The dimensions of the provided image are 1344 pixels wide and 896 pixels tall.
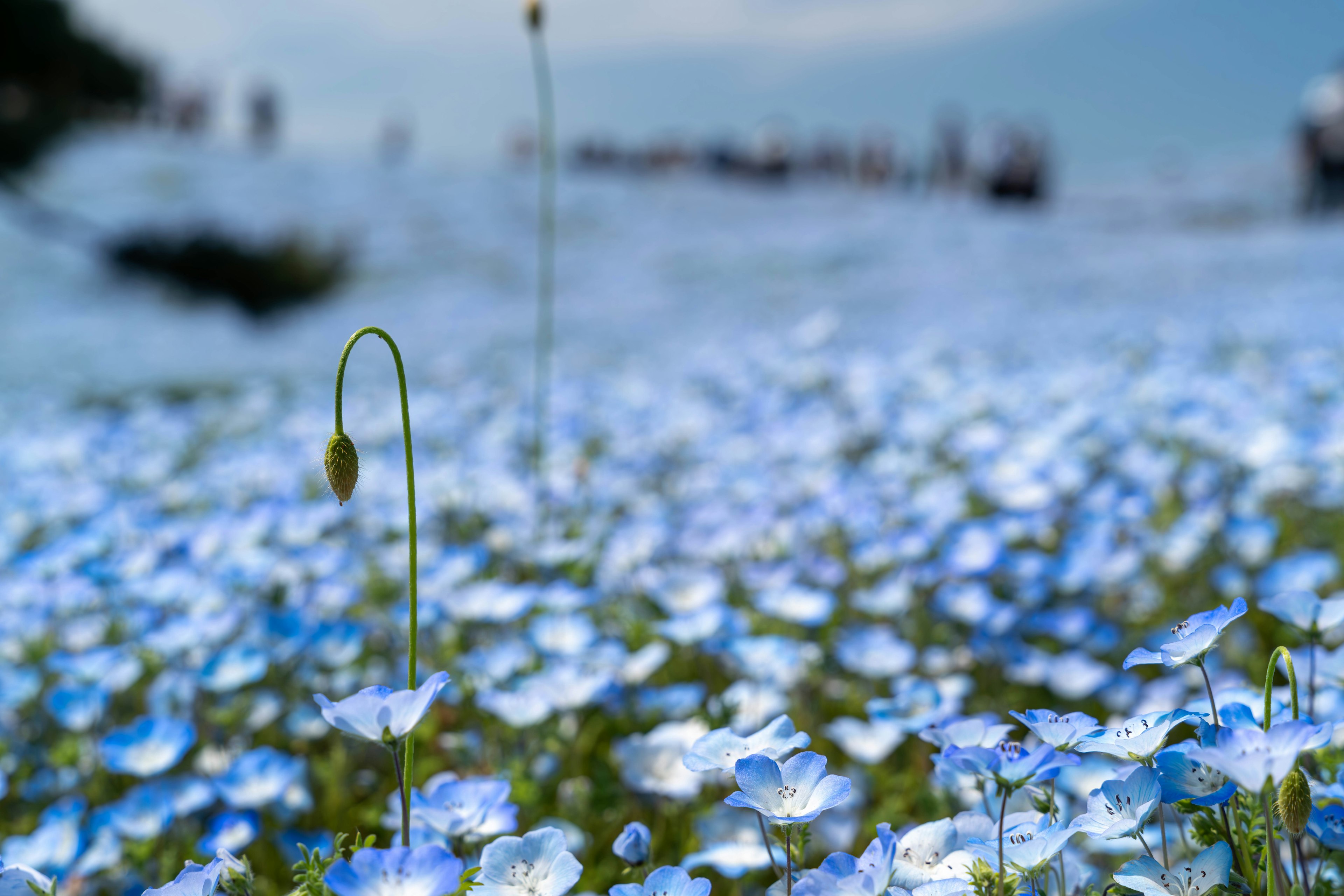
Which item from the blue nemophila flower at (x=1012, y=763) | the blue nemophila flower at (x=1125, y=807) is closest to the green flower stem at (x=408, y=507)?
the blue nemophila flower at (x=1012, y=763)

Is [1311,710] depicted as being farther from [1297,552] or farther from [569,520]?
[569,520]

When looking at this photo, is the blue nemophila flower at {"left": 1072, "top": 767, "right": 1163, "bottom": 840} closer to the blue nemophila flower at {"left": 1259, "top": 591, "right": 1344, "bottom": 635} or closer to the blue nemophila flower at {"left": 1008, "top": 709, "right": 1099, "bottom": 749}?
the blue nemophila flower at {"left": 1008, "top": 709, "right": 1099, "bottom": 749}

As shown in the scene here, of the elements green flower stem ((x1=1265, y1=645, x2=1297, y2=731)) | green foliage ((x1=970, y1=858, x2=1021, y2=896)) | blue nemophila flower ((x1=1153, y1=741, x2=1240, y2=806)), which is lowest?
green foliage ((x1=970, y1=858, x2=1021, y2=896))

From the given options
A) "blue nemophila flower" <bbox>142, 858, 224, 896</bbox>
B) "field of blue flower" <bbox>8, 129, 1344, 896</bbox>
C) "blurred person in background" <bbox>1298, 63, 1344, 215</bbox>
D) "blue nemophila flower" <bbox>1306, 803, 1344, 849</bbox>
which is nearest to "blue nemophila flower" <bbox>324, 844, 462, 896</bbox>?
"field of blue flower" <bbox>8, 129, 1344, 896</bbox>

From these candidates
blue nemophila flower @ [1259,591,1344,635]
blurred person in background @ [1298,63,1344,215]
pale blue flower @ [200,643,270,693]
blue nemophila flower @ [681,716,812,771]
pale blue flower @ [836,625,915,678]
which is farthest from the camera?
blurred person in background @ [1298,63,1344,215]

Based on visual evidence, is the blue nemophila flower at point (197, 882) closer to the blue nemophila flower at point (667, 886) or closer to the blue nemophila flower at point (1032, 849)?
the blue nemophila flower at point (667, 886)

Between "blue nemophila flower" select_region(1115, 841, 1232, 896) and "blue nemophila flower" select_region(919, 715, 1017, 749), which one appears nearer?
"blue nemophila flower" select_region(1115, 841, 1232, 896)

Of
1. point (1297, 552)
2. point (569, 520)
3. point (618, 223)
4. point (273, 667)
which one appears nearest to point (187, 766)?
point (273, 667)
